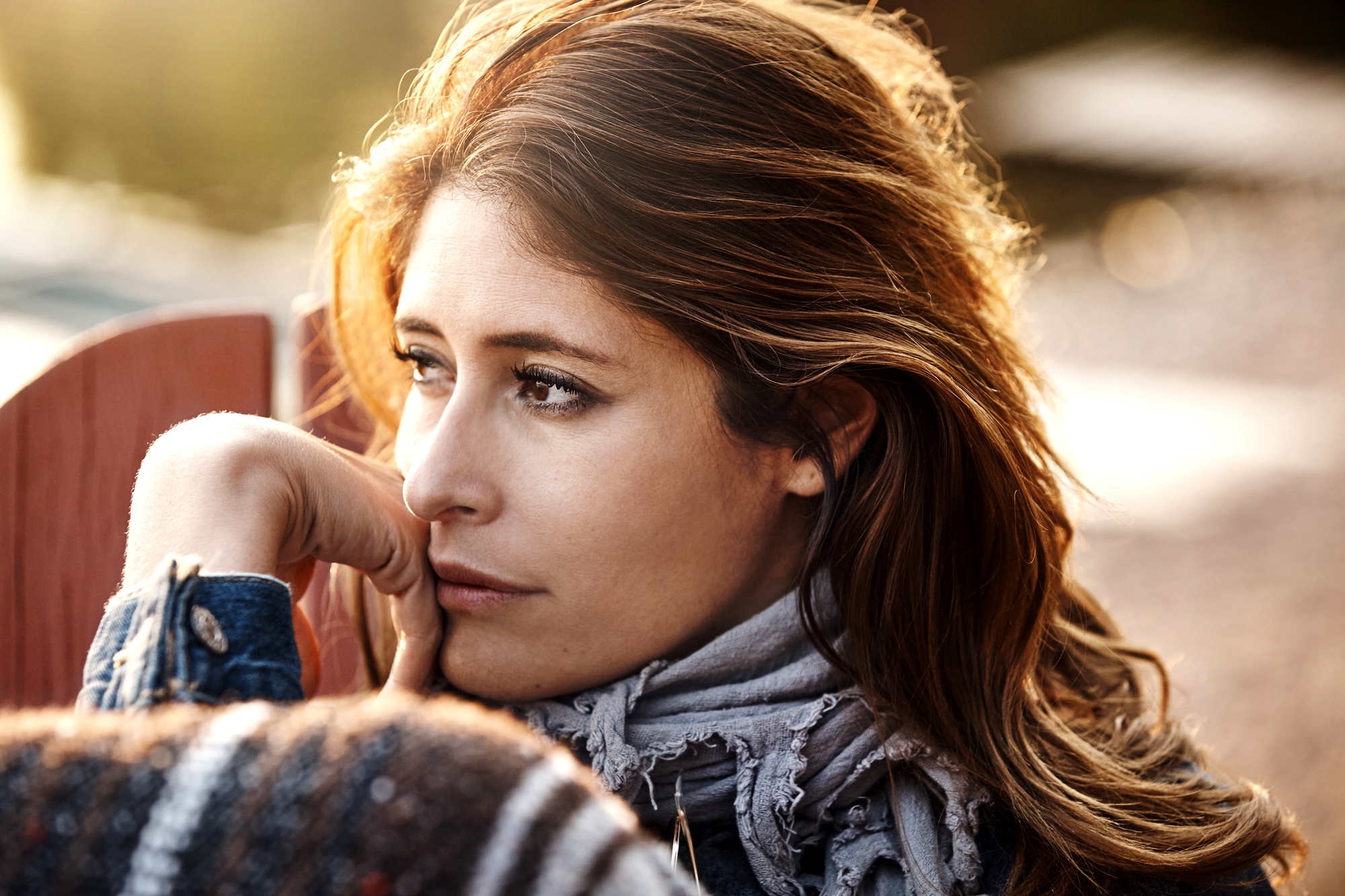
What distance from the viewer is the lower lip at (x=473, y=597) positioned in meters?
1.35

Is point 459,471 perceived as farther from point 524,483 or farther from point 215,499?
point 215,499

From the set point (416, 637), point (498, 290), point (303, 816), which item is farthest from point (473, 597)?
point (303, 816)

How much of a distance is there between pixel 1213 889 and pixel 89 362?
6.46 ft

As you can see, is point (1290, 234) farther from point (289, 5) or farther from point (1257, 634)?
point (289, 5)

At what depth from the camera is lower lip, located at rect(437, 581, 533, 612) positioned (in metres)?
1.35

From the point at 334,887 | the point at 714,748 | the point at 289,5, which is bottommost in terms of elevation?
the point at 714,748

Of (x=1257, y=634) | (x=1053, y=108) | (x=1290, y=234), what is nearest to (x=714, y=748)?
(x=1257, y=634)

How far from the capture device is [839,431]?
1.48 metres

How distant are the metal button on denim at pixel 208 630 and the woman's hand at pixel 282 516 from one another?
73mm

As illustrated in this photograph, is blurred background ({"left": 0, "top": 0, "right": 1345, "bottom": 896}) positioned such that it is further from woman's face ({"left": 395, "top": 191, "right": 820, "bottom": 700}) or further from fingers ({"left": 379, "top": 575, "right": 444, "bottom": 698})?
fingers ({"left": 379, "top": 575, "right": 444, "bottom": 698})

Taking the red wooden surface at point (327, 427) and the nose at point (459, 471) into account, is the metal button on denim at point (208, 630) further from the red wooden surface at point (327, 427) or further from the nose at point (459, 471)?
the red wooden surface at point (327, 427)

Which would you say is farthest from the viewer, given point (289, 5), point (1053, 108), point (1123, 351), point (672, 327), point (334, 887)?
point (1053, 108)

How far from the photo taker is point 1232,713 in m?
3.94

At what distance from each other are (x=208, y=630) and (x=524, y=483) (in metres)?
0.45
